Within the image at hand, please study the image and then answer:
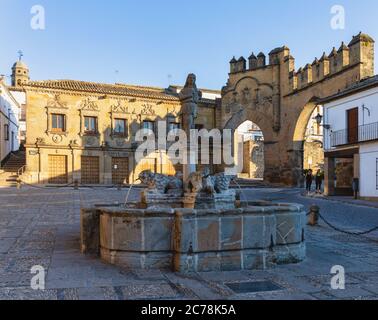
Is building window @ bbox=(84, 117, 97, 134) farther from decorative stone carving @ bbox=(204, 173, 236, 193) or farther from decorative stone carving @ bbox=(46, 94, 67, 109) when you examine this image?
decorative stone carving @ bbox=(204, 173, 236, 193)

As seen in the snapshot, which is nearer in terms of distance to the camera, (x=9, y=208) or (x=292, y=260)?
(x=292, y=260)

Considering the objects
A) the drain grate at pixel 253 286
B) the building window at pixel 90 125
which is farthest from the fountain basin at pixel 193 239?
the building window at pixel 90 125

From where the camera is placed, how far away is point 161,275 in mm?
4945

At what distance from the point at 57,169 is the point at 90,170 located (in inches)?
92.5

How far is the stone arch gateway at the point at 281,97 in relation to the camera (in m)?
26.3

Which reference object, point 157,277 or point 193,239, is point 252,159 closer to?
point 193,239

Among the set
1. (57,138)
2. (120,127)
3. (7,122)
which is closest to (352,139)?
(120,127)

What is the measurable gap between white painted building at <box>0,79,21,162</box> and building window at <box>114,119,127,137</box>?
8.18m

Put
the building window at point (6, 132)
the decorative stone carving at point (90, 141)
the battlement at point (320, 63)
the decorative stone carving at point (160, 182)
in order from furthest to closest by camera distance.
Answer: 1. the building window at point (6, 132)
2. the decorative stone carving at point (90, 141)
3. the battlement at point (320, 63)
4. the decorative stone carving at point (160, 182)

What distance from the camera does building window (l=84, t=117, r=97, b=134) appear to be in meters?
29.5

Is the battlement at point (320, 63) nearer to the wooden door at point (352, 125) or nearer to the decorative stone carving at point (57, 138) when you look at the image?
the wooden door at point (352, 125)

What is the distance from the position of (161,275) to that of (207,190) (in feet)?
7.69
